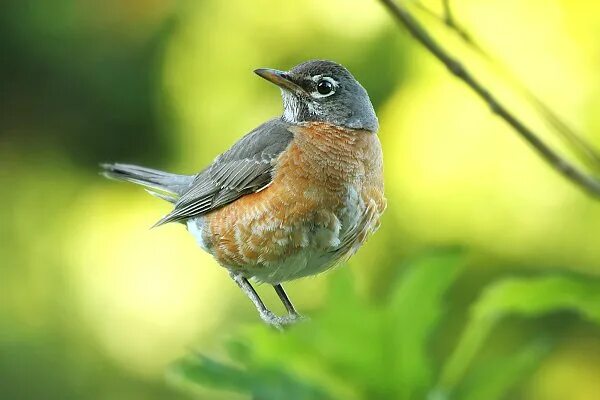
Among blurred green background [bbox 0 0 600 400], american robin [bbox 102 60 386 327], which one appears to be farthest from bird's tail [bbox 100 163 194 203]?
blurred green background [bbox 0 0 600 400]

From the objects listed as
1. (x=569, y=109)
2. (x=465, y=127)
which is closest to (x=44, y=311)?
(x=465, y=127)

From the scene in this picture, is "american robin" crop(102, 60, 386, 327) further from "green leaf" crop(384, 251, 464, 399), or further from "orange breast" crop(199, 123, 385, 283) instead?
"green leaf" crop(384, 251, 464, 399)

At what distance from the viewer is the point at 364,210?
2.81 m

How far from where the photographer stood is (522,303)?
38.5 inches

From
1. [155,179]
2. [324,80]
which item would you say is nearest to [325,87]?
[324,80]

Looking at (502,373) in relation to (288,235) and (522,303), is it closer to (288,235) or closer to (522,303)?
(522,303)

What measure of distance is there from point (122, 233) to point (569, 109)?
2304 mm

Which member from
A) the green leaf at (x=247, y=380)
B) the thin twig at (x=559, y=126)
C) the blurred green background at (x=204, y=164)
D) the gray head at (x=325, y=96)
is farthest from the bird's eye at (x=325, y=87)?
the green leaf at (x=247, y=380)

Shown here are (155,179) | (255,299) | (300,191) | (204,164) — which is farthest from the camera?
(204,164)

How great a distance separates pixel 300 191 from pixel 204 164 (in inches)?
79.2

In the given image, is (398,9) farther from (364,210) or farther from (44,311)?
(44,311)

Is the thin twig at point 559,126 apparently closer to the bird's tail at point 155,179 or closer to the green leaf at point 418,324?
the green leaf at point 418,324

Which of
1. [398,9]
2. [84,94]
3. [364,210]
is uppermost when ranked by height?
[84,94]

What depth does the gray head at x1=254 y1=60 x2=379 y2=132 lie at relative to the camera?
2.89 metres
